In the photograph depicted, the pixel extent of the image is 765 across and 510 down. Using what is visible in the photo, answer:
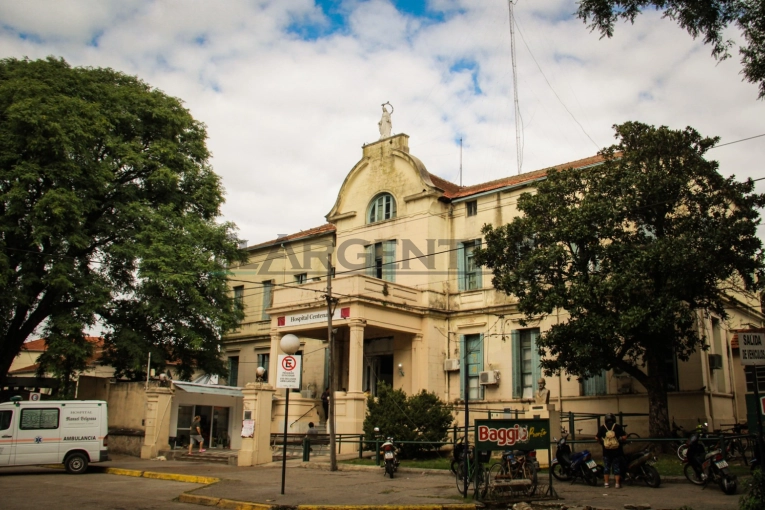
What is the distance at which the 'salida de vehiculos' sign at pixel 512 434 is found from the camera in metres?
12.2

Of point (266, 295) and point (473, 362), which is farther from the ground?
point (266, 295)

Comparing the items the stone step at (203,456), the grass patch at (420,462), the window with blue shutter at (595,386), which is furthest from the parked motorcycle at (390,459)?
the window with blue shutter at (595,386)

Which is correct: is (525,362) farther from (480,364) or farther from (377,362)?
(377,362)

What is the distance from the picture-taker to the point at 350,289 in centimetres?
2534

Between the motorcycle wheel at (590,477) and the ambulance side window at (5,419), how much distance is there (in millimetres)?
15215

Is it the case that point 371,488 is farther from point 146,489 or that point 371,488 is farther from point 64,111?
point 64,111

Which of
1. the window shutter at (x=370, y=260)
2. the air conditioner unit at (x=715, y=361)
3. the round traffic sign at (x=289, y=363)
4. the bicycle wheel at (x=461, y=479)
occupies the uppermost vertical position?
the window shutter at (x=370, y=260)

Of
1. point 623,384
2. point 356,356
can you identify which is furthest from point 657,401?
point 356,356

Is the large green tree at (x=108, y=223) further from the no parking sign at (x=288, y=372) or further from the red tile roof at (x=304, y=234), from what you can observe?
the no parking sign at (x=288, y=372)

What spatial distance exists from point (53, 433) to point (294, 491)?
9.05 metres

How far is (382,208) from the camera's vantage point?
99.0 ft

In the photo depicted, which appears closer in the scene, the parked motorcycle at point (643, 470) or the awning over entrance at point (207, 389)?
the parked motorcycle at point (643, 470)

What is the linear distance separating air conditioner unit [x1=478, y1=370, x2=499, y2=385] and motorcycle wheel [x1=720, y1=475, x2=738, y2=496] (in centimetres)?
1302

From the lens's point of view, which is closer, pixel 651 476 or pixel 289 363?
pixel 651 476
